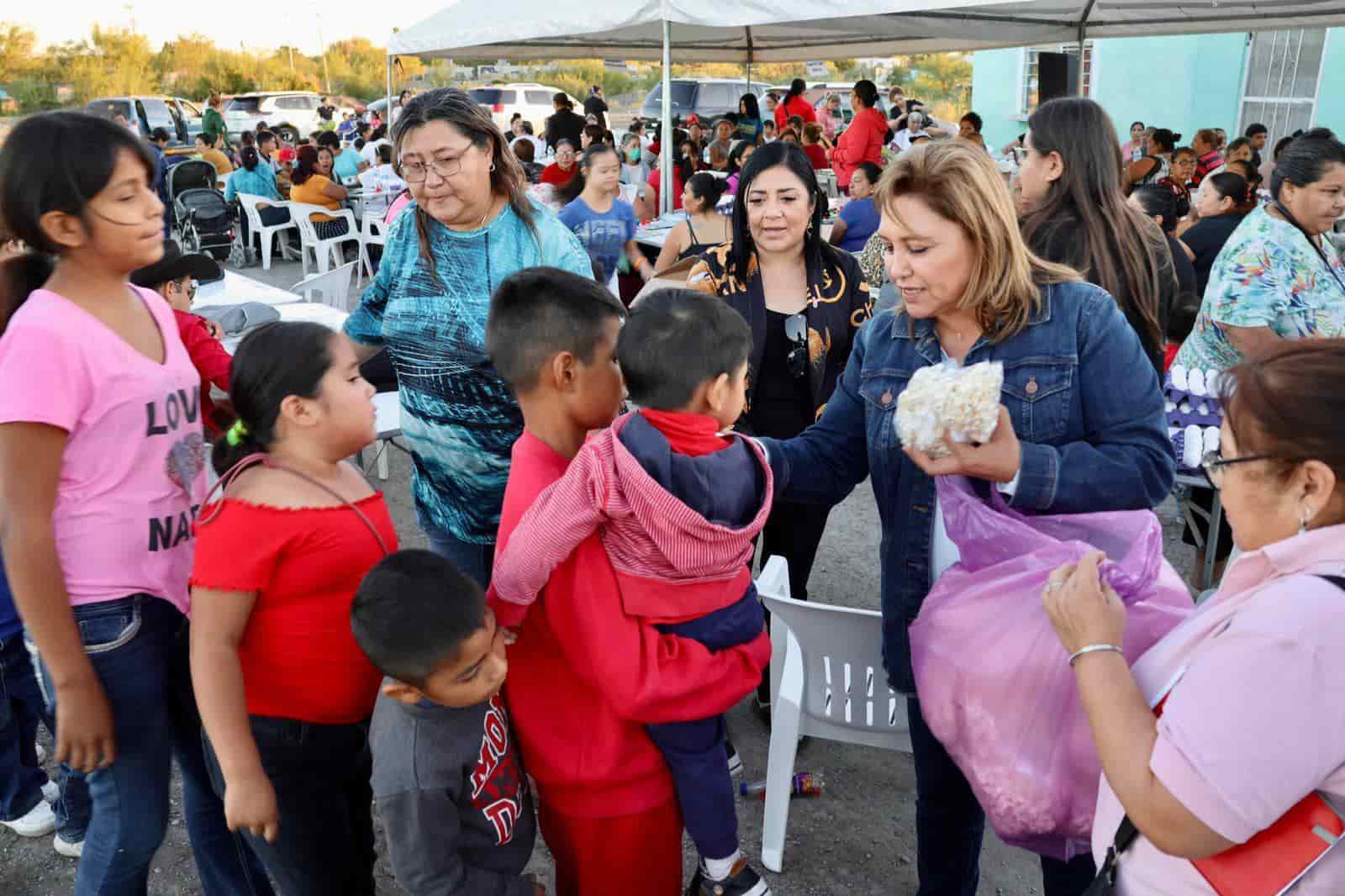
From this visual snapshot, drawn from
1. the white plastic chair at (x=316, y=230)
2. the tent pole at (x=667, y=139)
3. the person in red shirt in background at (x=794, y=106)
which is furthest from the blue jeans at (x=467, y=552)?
the person in red shirt in background at (x=794, y=106)

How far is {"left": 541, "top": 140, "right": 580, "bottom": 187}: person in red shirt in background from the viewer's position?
859cm

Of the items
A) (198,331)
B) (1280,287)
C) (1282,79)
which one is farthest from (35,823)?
(1282,79)

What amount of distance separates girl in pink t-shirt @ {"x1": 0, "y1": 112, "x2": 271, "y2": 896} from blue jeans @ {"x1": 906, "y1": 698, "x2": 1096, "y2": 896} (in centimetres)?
145

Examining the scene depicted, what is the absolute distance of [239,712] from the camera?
1509 millimetres

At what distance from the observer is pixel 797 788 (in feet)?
9.11

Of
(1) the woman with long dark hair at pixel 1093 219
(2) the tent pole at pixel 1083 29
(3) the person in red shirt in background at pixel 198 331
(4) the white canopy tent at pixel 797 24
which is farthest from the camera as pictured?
(2) the tent pole at pixel 1083 29

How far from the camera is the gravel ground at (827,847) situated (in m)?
2.46

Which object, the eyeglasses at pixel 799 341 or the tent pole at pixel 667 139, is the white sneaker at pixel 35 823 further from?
the tent pole at pixel 667 139

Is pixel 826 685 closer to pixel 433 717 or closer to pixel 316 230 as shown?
pixel 433 717

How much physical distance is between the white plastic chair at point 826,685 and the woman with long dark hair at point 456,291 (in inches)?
29.2

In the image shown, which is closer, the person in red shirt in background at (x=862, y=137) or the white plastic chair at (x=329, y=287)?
the white plastic chair at (x=329, y=287)

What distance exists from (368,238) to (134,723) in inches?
332

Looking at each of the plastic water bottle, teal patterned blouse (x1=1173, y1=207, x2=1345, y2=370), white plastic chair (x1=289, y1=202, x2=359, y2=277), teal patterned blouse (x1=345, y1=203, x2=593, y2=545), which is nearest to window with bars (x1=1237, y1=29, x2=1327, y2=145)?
teal patterned blouse (x1=1173, y1=207, x2=1345, y2=370)

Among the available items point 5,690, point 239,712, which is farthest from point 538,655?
point 5,690
